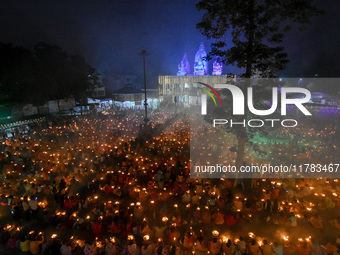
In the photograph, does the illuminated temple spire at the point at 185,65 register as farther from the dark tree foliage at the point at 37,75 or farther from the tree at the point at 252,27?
the tree at the point at 252,27

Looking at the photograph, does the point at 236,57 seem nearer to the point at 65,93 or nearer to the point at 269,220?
the point at 269,220

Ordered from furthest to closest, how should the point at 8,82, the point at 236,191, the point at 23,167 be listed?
the point at 8,82 < the point at 23,167 < the point at 236,191

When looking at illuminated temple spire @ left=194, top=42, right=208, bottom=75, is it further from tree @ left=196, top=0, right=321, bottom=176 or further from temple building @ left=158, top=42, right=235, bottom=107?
tree @ left=196, top=0, right=321, bottom=176

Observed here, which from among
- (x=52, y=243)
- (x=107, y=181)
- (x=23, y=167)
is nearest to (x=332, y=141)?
(x=107, y=181)

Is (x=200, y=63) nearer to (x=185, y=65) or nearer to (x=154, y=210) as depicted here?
(x=185, y=65)

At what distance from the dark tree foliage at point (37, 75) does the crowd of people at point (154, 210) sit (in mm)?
15549

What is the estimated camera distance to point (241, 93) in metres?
8.38

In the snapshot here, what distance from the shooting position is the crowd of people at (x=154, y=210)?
19.8ft

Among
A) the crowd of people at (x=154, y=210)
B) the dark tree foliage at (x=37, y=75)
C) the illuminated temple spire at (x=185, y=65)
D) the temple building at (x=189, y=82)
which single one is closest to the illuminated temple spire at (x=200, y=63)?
the temple building at (x=189, y=82)

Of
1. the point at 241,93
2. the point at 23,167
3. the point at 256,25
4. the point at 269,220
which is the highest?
the point at 256,25

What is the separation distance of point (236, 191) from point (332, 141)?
11700mm

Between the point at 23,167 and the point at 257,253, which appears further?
the point at 23,167

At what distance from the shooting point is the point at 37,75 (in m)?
24.7

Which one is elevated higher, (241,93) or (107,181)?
(241,93)
